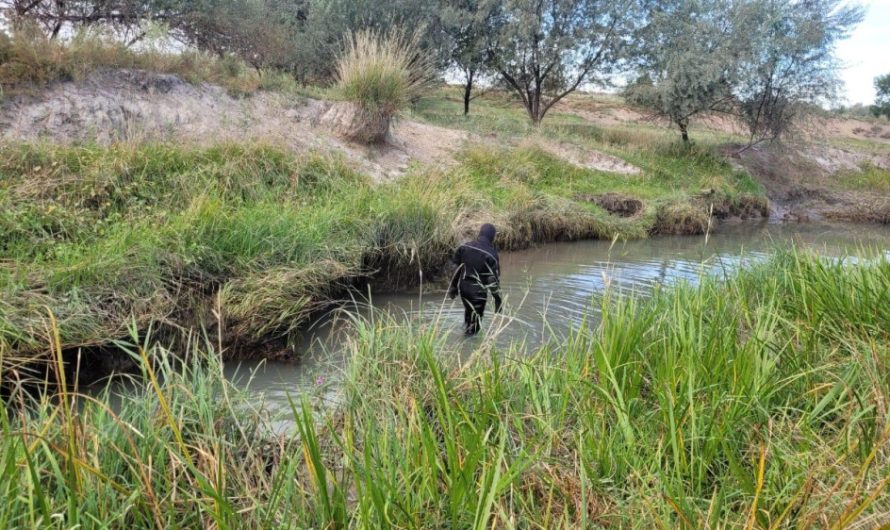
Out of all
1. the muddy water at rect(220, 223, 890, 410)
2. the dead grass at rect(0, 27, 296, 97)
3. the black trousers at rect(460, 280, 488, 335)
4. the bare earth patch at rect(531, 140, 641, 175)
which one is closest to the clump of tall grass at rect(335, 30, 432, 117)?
the dead grass at rect(0, 27, 296, 97)

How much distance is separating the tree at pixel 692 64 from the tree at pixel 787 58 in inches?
24.4

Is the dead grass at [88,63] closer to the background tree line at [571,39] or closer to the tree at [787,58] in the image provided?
the background tree line at [571,39]

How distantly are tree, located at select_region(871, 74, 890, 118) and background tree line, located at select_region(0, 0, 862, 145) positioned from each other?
36309 millimetres

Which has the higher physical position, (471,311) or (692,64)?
(692,64)

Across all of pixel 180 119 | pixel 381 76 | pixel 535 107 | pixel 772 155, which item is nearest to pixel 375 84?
pixel 381 76

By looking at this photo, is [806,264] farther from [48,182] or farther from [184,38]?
[184,38]

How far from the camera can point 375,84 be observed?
13.0 metres

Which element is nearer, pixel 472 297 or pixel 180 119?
pixel 472 297

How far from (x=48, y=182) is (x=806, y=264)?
29.0 ft

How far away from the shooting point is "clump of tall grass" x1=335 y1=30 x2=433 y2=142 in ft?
41.6

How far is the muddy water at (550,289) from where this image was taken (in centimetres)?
462

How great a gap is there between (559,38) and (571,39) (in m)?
0.52

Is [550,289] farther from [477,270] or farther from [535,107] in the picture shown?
[535,107]

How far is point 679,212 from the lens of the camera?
15.7 m
